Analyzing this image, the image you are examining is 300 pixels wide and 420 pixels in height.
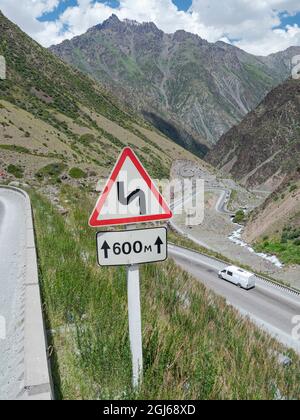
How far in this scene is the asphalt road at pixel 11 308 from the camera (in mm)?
4219

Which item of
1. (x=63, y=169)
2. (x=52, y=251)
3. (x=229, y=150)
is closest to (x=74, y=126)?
(x=63, y=169)

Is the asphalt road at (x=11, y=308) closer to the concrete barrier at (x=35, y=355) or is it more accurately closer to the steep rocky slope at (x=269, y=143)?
the concrete barrier at (x=35, y=355)

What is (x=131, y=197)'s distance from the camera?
399 centimetres

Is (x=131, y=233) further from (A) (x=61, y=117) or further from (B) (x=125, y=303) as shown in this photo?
(A) (x=61, y=117)

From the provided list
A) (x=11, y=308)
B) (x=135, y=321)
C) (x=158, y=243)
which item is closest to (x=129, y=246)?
(x=158, y=243)

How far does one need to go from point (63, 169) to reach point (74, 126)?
215 ft

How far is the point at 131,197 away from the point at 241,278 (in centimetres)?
2316

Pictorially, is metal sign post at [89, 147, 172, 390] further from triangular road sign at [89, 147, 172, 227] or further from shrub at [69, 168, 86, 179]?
shrub at [69, 168, 86, 179]

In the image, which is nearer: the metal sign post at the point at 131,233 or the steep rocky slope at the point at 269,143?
the metal sign post at the point at 131,233

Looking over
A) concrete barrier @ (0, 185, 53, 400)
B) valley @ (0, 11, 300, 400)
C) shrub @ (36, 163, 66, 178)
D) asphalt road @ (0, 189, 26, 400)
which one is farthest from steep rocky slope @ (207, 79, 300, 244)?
concrete barrier @ (0, 185, 53, 400)

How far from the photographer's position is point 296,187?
51.8 metres

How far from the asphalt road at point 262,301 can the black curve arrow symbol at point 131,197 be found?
1513 centimetres

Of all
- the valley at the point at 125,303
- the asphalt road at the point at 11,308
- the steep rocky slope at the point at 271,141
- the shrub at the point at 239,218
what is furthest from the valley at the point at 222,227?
the steep rocky slope at the point at 271,141

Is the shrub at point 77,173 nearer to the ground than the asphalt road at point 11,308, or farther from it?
nearer to the ground
